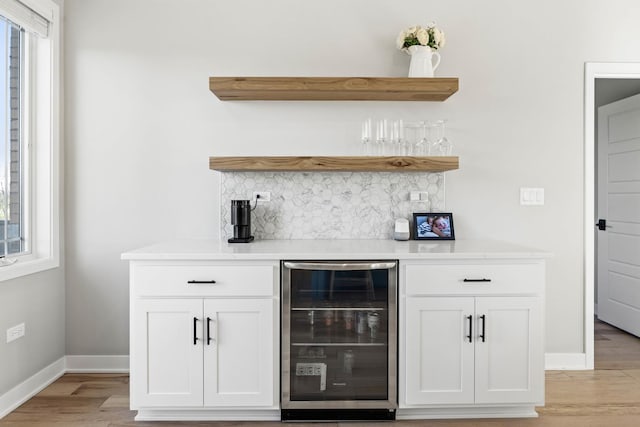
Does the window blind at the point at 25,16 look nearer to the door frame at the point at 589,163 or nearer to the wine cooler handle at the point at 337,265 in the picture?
the wine cooler handle at the point at 337,265

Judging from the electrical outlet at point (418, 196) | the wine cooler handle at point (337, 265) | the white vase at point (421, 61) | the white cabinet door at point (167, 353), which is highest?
the white vase at point (421, 61)

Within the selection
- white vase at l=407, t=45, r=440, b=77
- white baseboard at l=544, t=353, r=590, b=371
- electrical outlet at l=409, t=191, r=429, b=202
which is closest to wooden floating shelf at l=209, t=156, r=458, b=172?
electrical outlet at l=409, t=191, r=429, b=202

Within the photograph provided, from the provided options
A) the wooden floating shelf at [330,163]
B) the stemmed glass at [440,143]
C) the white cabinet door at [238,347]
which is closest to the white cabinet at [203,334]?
the white cabinet door at [238,347]

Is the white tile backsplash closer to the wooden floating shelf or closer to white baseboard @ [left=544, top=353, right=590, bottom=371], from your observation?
the wooden floating shelf

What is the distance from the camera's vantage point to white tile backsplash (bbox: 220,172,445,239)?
3.10 meters

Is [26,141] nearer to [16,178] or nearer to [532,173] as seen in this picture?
[16,178]

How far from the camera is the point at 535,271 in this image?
2.45 meters

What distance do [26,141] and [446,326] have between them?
2.66 metres

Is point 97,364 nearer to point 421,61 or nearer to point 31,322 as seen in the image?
point 31,322

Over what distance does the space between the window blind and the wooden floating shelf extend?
1.29 m

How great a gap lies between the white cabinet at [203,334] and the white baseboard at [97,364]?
2.59ft

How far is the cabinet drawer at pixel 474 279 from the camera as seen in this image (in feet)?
7.93

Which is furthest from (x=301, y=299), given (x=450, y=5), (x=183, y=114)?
(x=450, y=5)

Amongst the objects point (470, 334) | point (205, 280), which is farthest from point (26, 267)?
point (470, 334)
